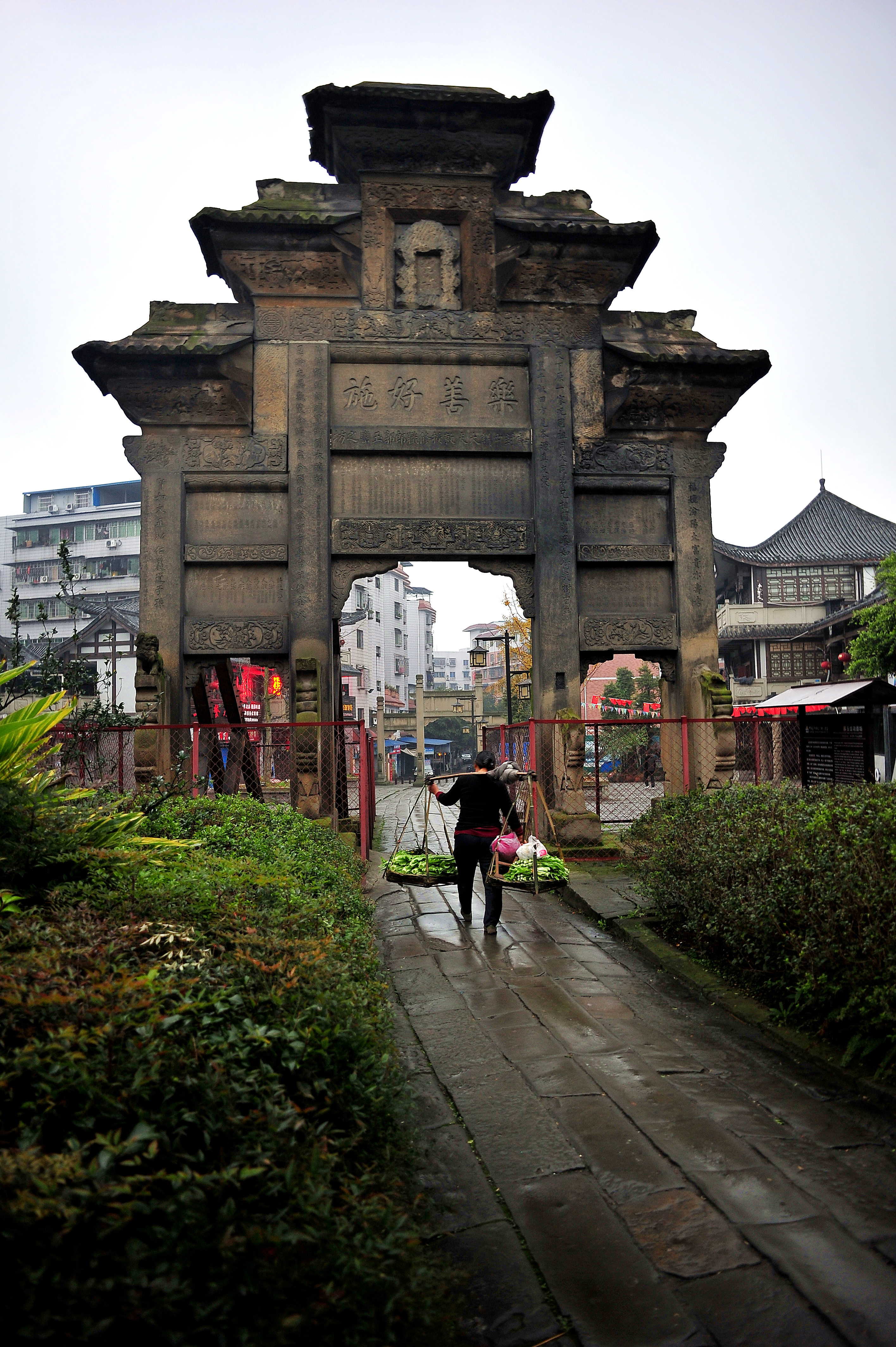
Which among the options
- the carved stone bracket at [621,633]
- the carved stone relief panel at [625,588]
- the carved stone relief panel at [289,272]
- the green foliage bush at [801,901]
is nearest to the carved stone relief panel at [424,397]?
the carved stone relief panel at [289,272]

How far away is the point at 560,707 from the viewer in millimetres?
11234

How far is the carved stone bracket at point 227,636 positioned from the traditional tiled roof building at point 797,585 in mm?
30414

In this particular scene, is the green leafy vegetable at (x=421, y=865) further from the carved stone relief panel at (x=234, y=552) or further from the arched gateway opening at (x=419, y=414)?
the carved stone relief panel at (x=234, y=552)

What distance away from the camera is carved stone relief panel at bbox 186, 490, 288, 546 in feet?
36.7

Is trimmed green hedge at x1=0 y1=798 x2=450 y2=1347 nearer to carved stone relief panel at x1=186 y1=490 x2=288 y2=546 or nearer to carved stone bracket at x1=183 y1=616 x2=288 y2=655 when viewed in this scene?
carved stone bracket at x1=183 y1=616 x2=288 y2=655

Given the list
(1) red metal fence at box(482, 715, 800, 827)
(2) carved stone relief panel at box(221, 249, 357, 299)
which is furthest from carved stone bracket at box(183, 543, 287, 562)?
(1) red metal fence at box(482, 715, 800, 827)

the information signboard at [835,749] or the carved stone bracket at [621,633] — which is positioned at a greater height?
the carved stone bracket at [621,633]

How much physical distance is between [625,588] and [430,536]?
2.64m

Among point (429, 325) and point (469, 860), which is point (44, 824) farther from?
point (429, 325)

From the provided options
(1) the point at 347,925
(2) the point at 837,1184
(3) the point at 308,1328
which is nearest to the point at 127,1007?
(3) the point at 308,1328

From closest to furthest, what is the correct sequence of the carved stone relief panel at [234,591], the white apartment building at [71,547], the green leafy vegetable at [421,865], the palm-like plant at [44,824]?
the palm-like plant at [44,824] → the green leafy vegetable at [421,865] → the carved stone relief panel at [234,591] → the white apartment building at [71,547]

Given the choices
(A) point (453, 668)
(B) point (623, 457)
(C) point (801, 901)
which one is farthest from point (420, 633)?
(C) point (801, 901)

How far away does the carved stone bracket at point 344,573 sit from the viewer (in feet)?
36.7

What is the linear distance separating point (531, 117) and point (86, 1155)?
Result: 12.3 m
